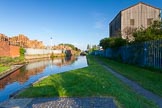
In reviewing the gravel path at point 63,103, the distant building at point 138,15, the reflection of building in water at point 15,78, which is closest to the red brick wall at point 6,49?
the reflection of building in water at point 15,78

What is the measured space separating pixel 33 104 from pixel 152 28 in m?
17.3

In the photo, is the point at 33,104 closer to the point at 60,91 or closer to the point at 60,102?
the point at 60,102

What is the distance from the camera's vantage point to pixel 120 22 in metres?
41.6

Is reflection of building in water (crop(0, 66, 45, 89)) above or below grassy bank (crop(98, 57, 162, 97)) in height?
below

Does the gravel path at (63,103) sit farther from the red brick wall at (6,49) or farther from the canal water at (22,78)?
the red brick wall at (6,49)

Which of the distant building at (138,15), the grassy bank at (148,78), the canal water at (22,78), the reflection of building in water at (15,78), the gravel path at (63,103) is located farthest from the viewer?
the distant building at (138,15)

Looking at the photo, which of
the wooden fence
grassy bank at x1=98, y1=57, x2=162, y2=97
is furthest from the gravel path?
the wooden fence

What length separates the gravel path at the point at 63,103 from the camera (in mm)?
6531

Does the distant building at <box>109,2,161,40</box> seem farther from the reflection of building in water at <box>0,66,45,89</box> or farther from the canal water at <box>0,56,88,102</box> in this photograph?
the reflection of building in water at <box>0,66,45,89</box>

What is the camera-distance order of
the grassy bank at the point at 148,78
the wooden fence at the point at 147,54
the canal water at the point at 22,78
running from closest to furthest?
1. the grassy bank at the point at 148,78
2. the canal water at the point at 22,78
3. the wooden fence at the point at 147,54

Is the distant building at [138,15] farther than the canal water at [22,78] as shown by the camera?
Yes

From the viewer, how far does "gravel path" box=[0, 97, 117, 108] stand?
653 cm

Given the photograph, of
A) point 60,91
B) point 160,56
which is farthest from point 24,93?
point 160,56

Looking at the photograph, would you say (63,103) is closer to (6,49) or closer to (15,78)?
(15,78)
